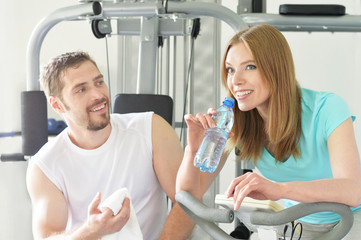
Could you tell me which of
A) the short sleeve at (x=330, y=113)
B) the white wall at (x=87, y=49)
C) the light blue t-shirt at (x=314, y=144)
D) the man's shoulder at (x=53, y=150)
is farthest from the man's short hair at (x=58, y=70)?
the white wall at (x=87, y=49)

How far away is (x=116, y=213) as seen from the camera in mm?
1235

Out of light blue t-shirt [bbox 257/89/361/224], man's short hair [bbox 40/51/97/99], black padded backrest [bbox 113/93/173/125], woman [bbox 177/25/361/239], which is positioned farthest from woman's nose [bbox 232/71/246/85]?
man's short hair [bbox 40/51/97/99]

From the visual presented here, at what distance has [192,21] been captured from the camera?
2.04m

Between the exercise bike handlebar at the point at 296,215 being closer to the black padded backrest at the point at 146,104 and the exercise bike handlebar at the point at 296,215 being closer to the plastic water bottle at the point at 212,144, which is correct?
the plastic water bottle at the point at 212,144

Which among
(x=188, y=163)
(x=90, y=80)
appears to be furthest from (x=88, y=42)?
(x=188, y=163)

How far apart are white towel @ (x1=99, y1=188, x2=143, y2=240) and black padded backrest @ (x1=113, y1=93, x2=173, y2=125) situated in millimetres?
552

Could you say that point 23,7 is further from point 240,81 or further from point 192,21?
point 240,81

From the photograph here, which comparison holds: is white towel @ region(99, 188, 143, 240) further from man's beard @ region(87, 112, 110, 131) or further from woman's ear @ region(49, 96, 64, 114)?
woman's ear @ region(49, 96, 64, 114)

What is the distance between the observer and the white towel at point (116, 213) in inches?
48.3

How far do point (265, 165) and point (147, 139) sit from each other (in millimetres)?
404

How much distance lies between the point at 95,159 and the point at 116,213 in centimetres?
38

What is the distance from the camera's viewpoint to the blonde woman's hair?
52.3 inches

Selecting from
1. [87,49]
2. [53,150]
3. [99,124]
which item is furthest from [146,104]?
[87,49]

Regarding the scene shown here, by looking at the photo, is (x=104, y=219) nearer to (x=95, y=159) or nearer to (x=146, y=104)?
(x=95, y=159)
